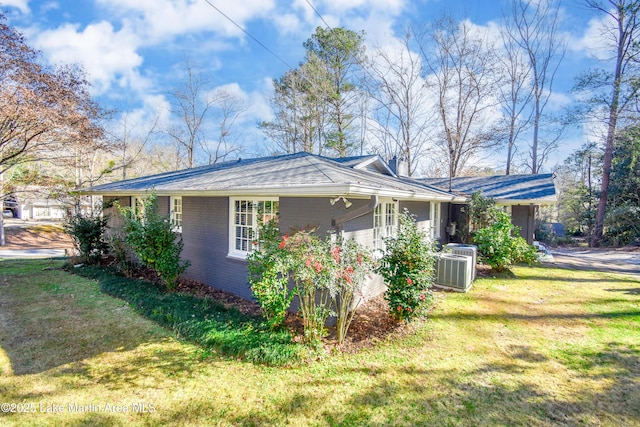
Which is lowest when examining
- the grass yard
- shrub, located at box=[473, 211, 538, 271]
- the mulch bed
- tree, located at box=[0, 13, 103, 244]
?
the grass yard

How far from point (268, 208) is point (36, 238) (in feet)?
75.5

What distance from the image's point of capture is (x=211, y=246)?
7.11 meters

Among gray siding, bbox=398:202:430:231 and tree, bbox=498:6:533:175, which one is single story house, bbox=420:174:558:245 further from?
tree, bbox=498:6:533:175

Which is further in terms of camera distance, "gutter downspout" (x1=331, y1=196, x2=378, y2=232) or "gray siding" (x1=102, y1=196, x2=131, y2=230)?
"gray siding" (x1=102, y1=196, x2=131, y2=230)

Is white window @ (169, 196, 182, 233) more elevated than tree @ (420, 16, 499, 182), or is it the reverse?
tree @ (420, 16, 499, 182)

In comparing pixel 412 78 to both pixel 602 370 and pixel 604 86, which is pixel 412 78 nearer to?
pixel 604 86

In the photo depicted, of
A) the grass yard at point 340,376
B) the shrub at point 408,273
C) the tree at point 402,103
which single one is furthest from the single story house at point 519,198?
the tree at point 402,103

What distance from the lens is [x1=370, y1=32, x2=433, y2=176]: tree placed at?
19.8 metres

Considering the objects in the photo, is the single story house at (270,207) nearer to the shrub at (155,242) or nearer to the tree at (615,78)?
the shrub at (155,242)

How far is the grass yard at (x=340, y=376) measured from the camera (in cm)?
319

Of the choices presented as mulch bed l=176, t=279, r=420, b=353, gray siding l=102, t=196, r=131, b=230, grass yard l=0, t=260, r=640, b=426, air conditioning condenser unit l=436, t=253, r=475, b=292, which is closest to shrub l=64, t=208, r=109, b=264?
gray siding l=102, t=196, r=131, b=230

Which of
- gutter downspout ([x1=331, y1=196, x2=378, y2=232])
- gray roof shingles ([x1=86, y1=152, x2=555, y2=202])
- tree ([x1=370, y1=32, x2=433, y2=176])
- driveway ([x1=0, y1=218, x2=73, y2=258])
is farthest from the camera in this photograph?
tree ([x1=370, y1=32, x2=433, y2=176])

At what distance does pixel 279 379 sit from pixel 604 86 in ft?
65.9

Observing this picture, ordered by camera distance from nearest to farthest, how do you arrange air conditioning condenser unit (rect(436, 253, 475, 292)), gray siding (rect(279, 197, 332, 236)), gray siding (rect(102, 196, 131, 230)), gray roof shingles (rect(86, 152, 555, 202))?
gray siding (rect(279, 197, 332, 236)) < gray roof shingles (rect(86, 152, 555, 202)) < air conditioning condenser unit (rect(436, 253, 475, 292)) < gray siding (rect(102, 196, 131, 230))
